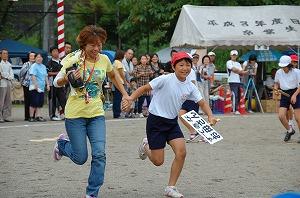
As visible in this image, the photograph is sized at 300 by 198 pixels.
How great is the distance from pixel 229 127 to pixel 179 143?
931 centimetres

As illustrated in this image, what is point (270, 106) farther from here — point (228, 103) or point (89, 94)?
point (89, 94)

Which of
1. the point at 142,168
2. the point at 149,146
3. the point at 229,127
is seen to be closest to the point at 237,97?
the point at 229,127

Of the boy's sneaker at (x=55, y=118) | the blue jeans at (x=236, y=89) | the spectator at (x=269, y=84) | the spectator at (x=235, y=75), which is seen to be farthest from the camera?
the spectator at (x=269, y=84)

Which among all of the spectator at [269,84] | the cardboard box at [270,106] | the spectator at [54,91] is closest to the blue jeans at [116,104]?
the spectator at [54,91]

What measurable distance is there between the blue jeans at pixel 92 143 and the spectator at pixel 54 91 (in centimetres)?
1079

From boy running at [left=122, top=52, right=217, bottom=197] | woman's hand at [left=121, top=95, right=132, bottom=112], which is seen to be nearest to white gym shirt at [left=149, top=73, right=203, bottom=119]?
boy running at [left=122, top=52, right=217, bottom=197]

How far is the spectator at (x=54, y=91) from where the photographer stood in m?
18.5

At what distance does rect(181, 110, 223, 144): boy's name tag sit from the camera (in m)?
7.69

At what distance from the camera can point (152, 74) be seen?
805 inches

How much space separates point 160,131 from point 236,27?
53.2ft

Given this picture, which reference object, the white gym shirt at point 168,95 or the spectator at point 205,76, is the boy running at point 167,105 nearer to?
the white gym shirt at point 168,95

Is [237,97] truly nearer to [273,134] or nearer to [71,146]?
[273,134]

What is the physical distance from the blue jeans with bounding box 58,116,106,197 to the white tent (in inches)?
618

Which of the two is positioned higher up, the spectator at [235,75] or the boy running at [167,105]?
the spectator at [235,75]
